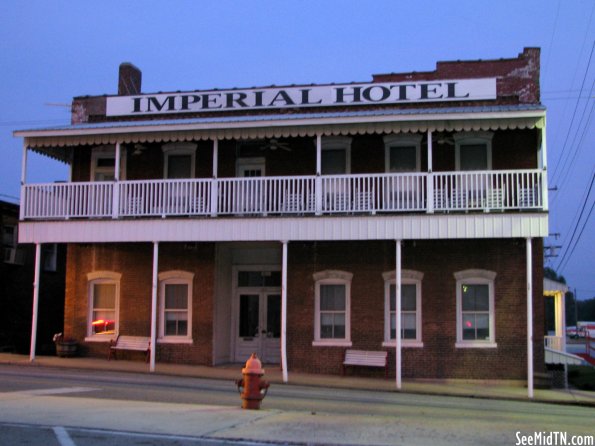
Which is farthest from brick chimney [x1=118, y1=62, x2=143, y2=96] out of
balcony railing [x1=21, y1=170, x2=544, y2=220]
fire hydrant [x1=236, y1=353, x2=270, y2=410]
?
fire hydrant [x1=236, y1=353, x2=270, y2=410]

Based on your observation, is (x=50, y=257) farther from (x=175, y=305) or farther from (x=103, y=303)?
(x=175, y=305)

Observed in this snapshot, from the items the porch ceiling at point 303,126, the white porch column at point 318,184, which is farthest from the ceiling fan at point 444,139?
the white porch column at point 318,184

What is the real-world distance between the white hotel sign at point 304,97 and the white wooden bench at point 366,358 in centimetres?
721

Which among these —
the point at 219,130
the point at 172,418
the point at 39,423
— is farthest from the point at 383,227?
the point at 39,423

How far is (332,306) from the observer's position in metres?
19.1

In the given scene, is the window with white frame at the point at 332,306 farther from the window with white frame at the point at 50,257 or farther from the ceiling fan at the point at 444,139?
the window with white frame at the point at 50,257

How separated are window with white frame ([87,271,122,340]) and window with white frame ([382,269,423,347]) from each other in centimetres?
788

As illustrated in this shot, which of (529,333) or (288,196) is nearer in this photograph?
(529,333)

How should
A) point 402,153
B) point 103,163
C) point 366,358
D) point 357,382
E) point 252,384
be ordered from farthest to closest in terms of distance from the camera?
point 103,163
point 402,153
point 366,358
point 357,382
point 252,384

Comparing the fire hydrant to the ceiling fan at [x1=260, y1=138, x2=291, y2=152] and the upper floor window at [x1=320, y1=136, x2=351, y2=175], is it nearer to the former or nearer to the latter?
the upper floor window at [x1=320, y1=136, x2=351, y2=175]

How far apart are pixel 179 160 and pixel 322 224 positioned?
5609 mm

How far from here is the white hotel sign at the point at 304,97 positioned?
65.5 ft

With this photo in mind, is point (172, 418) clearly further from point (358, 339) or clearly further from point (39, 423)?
point (358, 339)

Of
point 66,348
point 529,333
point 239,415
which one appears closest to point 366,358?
point 529,333
